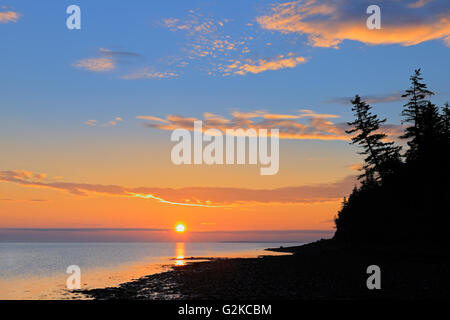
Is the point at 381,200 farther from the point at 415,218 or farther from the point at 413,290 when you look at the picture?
the point at 413,290

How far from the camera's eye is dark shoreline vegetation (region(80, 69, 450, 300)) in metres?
27.4

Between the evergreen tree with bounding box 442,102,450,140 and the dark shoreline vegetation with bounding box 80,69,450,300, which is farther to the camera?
the evergreen tree with bounding box 442,102,450,140

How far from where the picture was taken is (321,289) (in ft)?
88.8

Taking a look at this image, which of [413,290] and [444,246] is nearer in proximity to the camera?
[413,290]

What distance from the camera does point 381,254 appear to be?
53344mm

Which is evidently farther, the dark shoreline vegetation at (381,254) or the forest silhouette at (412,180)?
the forest silhouette at (412,180)

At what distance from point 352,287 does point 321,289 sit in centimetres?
213

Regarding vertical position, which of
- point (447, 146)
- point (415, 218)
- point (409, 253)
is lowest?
point (409, 253)

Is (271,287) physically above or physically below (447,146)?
below

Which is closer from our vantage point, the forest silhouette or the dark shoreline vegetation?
the dark shoreline vegetation

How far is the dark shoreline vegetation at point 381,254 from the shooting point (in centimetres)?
2742
